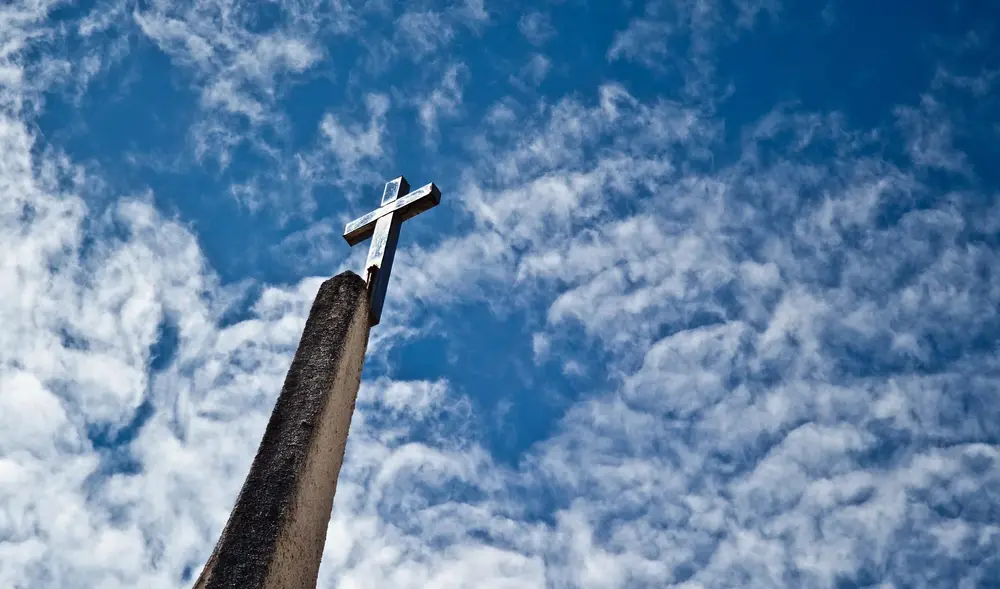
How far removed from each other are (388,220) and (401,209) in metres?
0.13

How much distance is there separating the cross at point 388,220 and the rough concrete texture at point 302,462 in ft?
2.15

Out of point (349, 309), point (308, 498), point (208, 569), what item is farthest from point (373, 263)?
point (208, 569)

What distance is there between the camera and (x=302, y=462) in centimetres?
363

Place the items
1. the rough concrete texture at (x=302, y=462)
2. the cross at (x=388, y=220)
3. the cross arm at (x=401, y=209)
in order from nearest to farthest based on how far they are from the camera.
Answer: the rough concrete texture at (x=302, y=462), the cross at (x=388, y=220), the cross arm at (x=401, y=209)

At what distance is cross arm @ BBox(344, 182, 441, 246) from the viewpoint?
5766mm

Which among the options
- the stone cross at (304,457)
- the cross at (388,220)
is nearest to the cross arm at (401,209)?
the cross at (388,220)

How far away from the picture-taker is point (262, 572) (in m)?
3.19

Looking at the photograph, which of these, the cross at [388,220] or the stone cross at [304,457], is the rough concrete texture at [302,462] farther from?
the cross at [388,220]

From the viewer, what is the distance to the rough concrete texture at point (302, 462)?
3271mm

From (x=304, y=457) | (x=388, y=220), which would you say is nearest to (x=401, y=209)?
(x=388, y=220)

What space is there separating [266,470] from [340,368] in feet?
2.28

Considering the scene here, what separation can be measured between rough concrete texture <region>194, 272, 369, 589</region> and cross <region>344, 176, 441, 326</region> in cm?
66

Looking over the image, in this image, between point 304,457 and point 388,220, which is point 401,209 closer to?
point 388,220

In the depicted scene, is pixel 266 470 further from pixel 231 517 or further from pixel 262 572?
pixel 262 572
